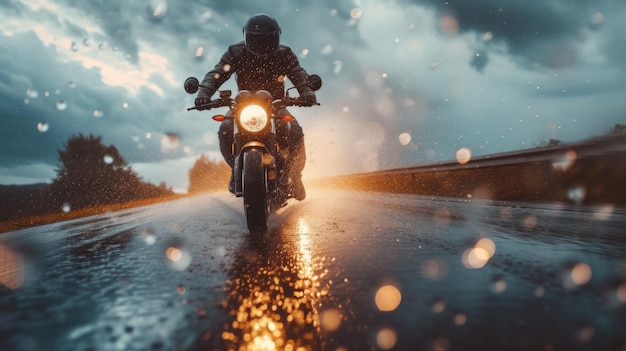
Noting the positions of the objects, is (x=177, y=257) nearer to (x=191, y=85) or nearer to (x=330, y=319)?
(x=330, y=319)

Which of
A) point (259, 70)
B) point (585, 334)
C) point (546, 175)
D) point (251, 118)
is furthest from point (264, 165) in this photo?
point (546, 175)

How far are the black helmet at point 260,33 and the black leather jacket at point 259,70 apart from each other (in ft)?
1.41

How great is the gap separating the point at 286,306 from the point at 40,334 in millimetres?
1065

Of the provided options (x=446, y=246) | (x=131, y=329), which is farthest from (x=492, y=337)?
(x=446, y=246)

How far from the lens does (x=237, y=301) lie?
2209 millimetres

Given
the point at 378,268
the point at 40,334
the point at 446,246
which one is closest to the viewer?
the point at 40,334

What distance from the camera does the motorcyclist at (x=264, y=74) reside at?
5590 millimetres

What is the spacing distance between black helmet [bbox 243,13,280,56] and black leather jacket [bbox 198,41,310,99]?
1.41 feet

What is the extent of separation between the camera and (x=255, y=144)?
4.90 metres

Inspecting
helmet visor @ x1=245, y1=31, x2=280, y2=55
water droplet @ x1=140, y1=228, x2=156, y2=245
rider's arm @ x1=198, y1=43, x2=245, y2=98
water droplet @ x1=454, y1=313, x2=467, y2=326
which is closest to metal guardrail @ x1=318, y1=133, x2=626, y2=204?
helmet visor @ x1=245, y1=31, x2=280, y2=55

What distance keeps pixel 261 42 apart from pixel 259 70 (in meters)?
0.72

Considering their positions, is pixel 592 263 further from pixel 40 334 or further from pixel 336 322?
pixel 40 334

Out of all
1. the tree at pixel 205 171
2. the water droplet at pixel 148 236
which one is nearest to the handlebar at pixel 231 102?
the water droplet at pixel 148 236

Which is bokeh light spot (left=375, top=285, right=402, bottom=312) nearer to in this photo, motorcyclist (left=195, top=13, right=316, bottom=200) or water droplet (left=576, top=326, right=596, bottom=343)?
water droplet (left=576, top=326, right=596, bottom=343)
